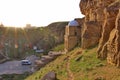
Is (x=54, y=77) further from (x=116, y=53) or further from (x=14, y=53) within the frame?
(x=14, y=53)

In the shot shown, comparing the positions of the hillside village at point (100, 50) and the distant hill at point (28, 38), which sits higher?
the hillside village at point (100, 50)

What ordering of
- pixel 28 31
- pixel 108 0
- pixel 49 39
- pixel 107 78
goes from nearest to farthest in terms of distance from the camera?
pixel 107 78 < pixel 108 0 < pixel 49 39 < pixel 28 31

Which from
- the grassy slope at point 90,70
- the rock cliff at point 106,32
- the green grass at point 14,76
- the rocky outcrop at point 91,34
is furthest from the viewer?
the green grass at point 14,76

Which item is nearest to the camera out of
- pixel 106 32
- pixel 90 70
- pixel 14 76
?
pixel 90 70

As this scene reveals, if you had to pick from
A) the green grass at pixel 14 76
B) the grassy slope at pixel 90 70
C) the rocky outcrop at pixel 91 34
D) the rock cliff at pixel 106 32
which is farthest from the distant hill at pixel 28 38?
the grassy slope at pixel 90 70

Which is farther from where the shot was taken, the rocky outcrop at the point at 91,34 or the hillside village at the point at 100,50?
the rocky outcrop at the point at 91,34

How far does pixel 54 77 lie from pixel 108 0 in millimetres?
8869

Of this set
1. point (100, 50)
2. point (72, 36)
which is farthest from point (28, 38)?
point (100, 50)

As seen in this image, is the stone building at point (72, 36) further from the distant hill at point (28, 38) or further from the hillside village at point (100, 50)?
the distant hill at point (28, 38)

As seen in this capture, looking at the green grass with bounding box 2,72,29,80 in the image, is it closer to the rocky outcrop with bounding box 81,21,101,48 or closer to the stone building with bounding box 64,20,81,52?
the stone building with bounding box 64,20,81,52

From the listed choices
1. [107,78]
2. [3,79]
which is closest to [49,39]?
[3,79]

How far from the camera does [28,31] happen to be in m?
100

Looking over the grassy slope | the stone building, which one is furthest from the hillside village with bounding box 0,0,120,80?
the stone building

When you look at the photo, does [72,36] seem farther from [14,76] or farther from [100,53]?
[100,53]
